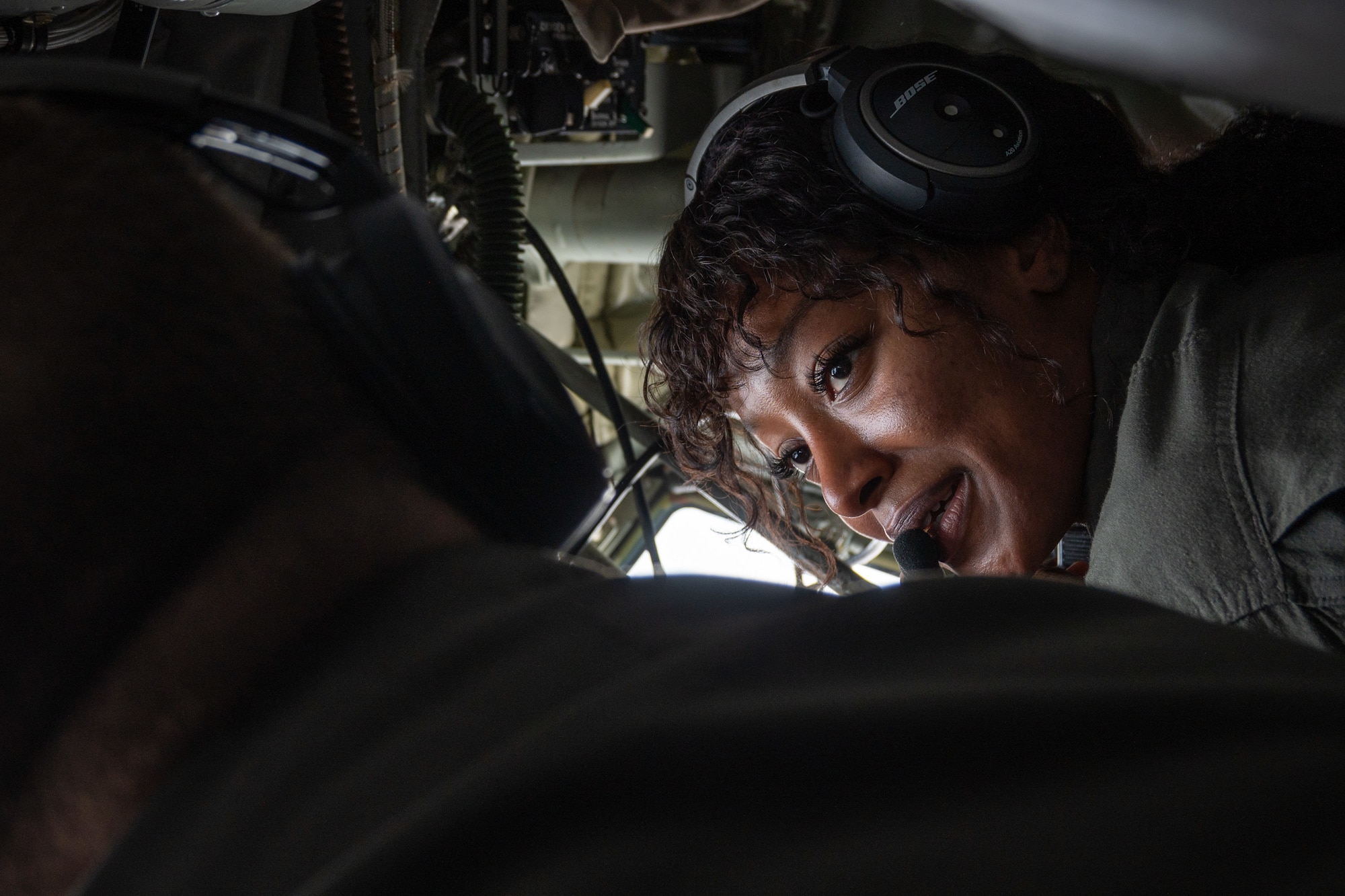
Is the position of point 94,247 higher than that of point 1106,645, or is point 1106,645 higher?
point 94,247

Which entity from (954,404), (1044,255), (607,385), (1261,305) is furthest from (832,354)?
(607,385)

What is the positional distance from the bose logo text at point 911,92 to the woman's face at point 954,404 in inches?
6.6

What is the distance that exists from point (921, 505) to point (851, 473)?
85 millimetres

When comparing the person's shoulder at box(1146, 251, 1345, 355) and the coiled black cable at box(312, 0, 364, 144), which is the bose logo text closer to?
the person's shoulder at box(1146, 251, 1345, 355)

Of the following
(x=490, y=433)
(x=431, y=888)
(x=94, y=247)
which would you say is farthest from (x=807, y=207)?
(x=431, y=888)

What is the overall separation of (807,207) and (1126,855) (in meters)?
0.89

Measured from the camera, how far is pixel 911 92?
966 mm

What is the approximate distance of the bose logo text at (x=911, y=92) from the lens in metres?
0.96

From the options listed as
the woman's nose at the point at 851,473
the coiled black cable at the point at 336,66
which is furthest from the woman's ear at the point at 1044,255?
the coiled black cable at the point at 336,66

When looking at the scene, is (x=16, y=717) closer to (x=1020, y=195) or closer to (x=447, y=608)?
(x=447, y=608)

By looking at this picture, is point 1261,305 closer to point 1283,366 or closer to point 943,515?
point 1283,366

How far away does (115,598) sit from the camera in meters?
0.35

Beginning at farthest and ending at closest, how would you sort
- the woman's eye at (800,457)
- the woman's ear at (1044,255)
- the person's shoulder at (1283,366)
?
the woman's eye at (800,457) < the woman's ear at (1044,255) < the person's shoulder at (1283,366)

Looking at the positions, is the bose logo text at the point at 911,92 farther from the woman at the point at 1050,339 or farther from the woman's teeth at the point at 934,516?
the woman's teeth at the point at 934,516
